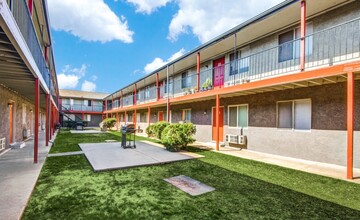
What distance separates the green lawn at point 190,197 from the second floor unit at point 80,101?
3526 centimetres

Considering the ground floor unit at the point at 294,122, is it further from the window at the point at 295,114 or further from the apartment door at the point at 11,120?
the apartment door at the point at 11,120

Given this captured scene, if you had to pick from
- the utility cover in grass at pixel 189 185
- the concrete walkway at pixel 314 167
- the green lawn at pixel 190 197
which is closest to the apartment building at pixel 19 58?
the green lawn at pixel 190 197

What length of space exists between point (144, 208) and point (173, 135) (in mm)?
6356

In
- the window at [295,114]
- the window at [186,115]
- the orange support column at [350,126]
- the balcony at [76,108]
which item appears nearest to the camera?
the orange support column at [350,126]

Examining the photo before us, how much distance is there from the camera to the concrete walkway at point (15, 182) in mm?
3609

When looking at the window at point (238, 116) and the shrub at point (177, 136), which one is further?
the window at point (238, 116)

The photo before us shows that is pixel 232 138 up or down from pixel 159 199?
up

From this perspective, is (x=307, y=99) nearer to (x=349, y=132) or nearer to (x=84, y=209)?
(x=349, y=132)

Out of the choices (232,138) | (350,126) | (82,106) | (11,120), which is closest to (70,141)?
(11,120)

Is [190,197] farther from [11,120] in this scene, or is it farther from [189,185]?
[11,120]

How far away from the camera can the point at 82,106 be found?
127 ft

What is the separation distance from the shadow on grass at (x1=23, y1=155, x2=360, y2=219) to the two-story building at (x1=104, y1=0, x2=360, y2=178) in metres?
3.02

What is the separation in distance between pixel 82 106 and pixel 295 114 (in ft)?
125

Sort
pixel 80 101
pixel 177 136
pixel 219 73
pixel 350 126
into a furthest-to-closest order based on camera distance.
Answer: pixel 80 101 < pixel 219 73 < pixel 177 136 < pixel 350 126
